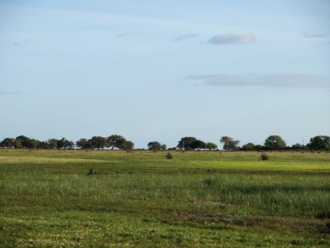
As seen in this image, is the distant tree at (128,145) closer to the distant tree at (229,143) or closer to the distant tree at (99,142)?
the distant tree at (99,142)

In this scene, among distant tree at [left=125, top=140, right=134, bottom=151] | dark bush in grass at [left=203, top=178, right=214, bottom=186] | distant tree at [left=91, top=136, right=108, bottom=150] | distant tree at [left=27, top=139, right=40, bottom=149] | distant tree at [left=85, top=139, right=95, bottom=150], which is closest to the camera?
dark bush in grass at [left=203, top=178, right=214, bottom=186]

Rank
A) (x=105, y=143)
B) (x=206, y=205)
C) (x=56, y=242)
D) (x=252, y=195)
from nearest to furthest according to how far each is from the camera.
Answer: (x=56, y=242) → (x=206, y=205) → (x=252, y=195) → (x=105, y=143)

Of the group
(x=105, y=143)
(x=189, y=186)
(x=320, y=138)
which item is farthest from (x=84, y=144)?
(x=189, y=186)

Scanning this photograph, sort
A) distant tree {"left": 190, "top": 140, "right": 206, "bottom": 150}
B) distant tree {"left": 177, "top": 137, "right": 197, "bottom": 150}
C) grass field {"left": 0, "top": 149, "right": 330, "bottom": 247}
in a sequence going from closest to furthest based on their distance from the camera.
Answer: grass field {"left": 0, "top": 149, "right": 330, "bottom": 247}, distant tree {"left": 190, "top": 140, "right": 206, "bottom": 150}, distant tree {"left": 177, "top": 137, "right": 197, "bottom": 150}

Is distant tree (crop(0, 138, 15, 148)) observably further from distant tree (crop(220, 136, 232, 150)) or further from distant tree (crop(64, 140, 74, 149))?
distant tree (crop(220, 136, 232, 150))

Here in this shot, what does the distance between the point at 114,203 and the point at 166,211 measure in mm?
3234

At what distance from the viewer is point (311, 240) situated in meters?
15.0

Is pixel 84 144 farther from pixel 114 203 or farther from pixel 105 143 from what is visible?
pixel 114 203

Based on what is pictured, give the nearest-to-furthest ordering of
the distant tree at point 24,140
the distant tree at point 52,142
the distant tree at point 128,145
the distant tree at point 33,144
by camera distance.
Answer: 1. the distant tree at point 128,145
2. the distant tree at point 33,144
3. the distant tree at point 24,140
4. the distant tree at point 52,142

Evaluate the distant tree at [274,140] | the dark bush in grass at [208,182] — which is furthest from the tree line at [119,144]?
the dark bush in grass at [208,182]

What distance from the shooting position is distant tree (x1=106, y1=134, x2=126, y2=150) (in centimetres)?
16350

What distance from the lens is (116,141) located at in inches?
6481

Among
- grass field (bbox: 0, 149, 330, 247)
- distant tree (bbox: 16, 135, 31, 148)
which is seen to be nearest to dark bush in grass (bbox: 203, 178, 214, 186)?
grass field (bbox: 0, 149, 330, 247)

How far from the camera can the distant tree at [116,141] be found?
163500 mm
